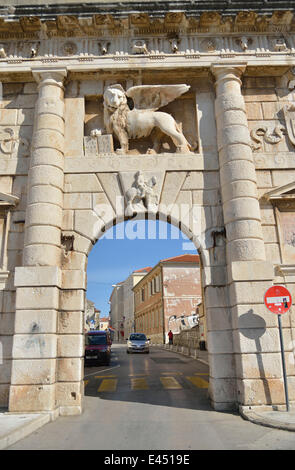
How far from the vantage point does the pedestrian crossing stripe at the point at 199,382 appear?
10414 millimetres

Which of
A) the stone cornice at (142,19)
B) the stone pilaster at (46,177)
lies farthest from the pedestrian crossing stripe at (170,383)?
the stone cornice at (142,19)

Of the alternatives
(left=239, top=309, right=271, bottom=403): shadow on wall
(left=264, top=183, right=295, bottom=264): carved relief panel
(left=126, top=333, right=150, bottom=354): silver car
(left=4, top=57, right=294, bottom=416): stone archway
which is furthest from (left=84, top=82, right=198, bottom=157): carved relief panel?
(left=126, top=333, right=150, bottom=354): silver car

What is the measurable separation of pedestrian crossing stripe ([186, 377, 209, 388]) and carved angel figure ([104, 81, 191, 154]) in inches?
261

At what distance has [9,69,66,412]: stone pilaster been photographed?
7.19 metres

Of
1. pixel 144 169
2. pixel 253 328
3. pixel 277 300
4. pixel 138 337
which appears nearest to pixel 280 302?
pixel 277 300

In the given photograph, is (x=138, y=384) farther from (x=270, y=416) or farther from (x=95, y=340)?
(x=95, y=340)

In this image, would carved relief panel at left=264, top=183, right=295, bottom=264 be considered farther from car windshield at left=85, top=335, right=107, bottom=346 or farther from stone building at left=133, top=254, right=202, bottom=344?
stone building at left=133, top=254, right=202, bottom=344

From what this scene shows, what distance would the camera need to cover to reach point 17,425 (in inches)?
231

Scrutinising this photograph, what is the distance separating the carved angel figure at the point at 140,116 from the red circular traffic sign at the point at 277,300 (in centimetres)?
409

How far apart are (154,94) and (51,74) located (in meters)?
2.70

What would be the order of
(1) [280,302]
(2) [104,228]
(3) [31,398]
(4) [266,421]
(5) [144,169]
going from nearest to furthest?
1. (4) [266,421]
2. (1) [280,302]
3. (3) [31,398]
4. (2) [104,228]
5. (5) [144,169]

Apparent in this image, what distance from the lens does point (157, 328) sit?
4247 cm

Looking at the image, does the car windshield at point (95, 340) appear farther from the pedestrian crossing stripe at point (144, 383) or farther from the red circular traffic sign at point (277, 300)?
the red circular traffic sign at point (277, 300)
